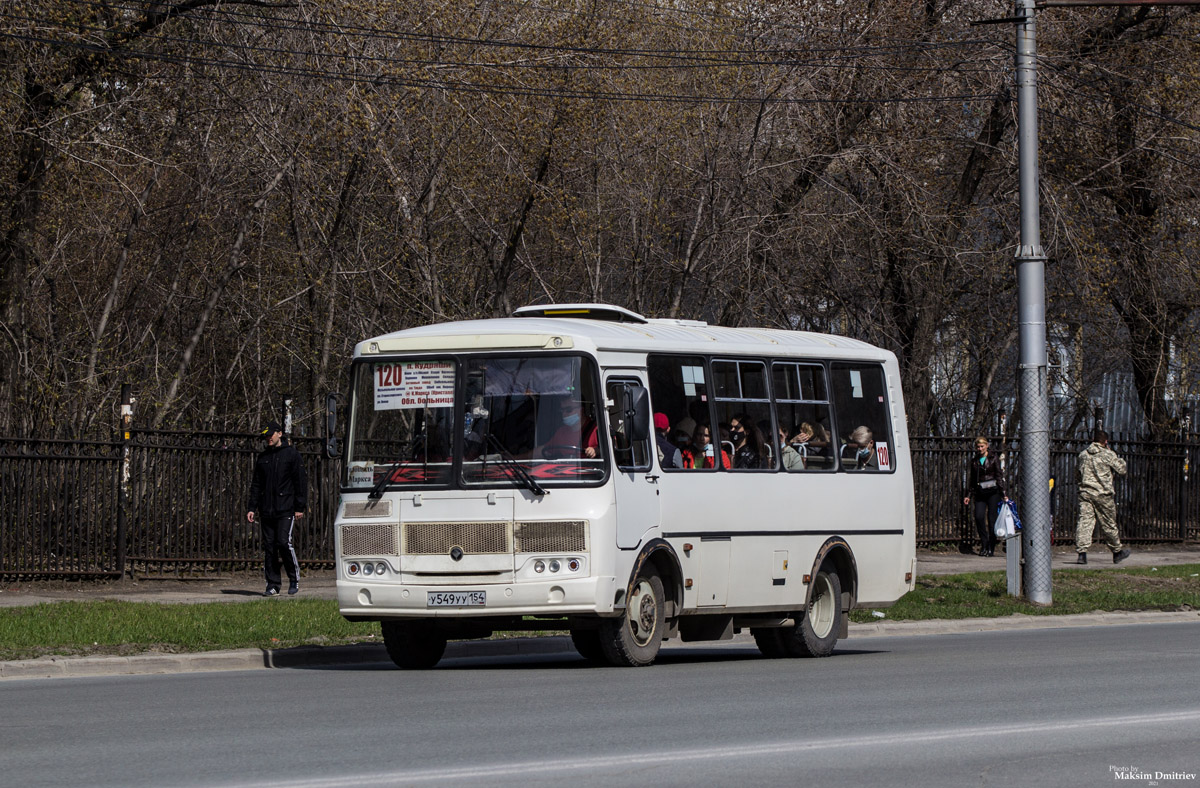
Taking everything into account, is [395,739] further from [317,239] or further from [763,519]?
[317,239]

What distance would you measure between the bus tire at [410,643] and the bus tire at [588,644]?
1.11 meters

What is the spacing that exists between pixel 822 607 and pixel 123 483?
9.78 m

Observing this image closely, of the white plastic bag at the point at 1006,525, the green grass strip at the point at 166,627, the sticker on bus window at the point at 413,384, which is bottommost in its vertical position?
the green grass strip at the point at 166,627

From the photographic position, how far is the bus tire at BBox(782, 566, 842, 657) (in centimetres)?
1628

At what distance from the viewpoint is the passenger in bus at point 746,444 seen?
51.3 ft

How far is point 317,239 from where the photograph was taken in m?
26.5

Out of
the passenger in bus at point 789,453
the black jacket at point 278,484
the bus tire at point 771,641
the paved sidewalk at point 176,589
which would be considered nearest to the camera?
the passenger in bus at point 789,453

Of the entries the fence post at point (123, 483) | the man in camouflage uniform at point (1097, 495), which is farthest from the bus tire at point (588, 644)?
the man in camouflage uniform at point (1097, 495)

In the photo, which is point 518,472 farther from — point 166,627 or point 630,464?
point 166,627

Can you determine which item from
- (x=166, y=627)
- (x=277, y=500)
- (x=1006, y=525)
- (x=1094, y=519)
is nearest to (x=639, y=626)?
(x=166, y=627)

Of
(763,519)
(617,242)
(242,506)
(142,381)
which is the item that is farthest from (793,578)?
(142,381)

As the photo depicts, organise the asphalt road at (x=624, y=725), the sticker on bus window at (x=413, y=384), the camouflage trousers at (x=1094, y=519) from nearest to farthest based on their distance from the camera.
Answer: the asphalt road at (x=624, y=725) < the sticker on bus window at (x=413, y=384) < the camouflage trousers at (x=1094, y=519)

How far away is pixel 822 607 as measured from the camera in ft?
54.4

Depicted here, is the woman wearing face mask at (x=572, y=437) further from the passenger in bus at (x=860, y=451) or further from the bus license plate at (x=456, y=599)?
the passenger in bus at (x=860, y=451)
